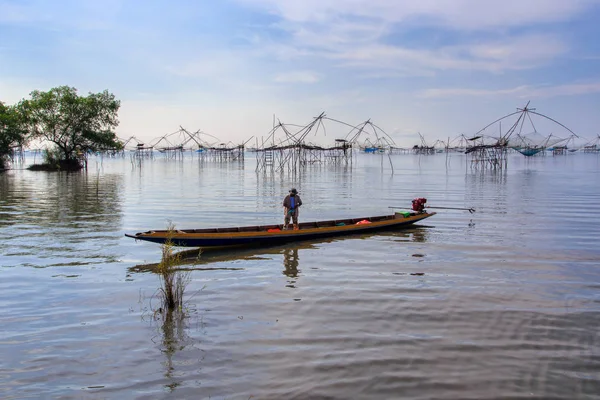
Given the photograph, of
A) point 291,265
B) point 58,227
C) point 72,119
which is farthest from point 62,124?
point 291,265

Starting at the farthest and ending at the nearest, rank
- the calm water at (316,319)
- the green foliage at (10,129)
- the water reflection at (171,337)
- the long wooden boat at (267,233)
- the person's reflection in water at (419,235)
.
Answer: the green foliage at (10,129) < the person's reflection in water at (419,235) < the long wooden boat at (267,233) < the water reflection at (171,337) < the calm water at (316,319)

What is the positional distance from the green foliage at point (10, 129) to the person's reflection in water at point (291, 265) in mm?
34310

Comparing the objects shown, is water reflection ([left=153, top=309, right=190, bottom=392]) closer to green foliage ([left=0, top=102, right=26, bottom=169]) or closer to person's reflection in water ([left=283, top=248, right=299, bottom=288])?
person's reflection in water ([left=283, top=248, right=299, bottom=288])

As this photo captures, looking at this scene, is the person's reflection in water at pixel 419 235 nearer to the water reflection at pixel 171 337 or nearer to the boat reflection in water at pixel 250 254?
the boat reflection in water at pixel 250 254

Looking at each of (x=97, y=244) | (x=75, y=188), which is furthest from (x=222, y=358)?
(x=75, y=188)

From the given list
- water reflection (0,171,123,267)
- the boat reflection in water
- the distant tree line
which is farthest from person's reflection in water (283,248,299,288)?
the distant tree line

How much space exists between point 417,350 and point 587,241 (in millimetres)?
8135

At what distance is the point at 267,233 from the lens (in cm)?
1055

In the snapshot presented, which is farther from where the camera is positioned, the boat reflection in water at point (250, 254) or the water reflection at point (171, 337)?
the boat reflection in water at point (250, 254)

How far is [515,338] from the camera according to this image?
548 centimetres

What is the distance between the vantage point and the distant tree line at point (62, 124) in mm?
38219

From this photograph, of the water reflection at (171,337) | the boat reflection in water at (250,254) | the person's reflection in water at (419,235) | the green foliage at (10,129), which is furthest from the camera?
the green foliage at (10,129)

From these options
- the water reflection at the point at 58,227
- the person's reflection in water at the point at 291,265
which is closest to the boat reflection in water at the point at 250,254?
the person's reflection in water at the point at 291,265

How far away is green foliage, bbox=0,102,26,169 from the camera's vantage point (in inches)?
1431
